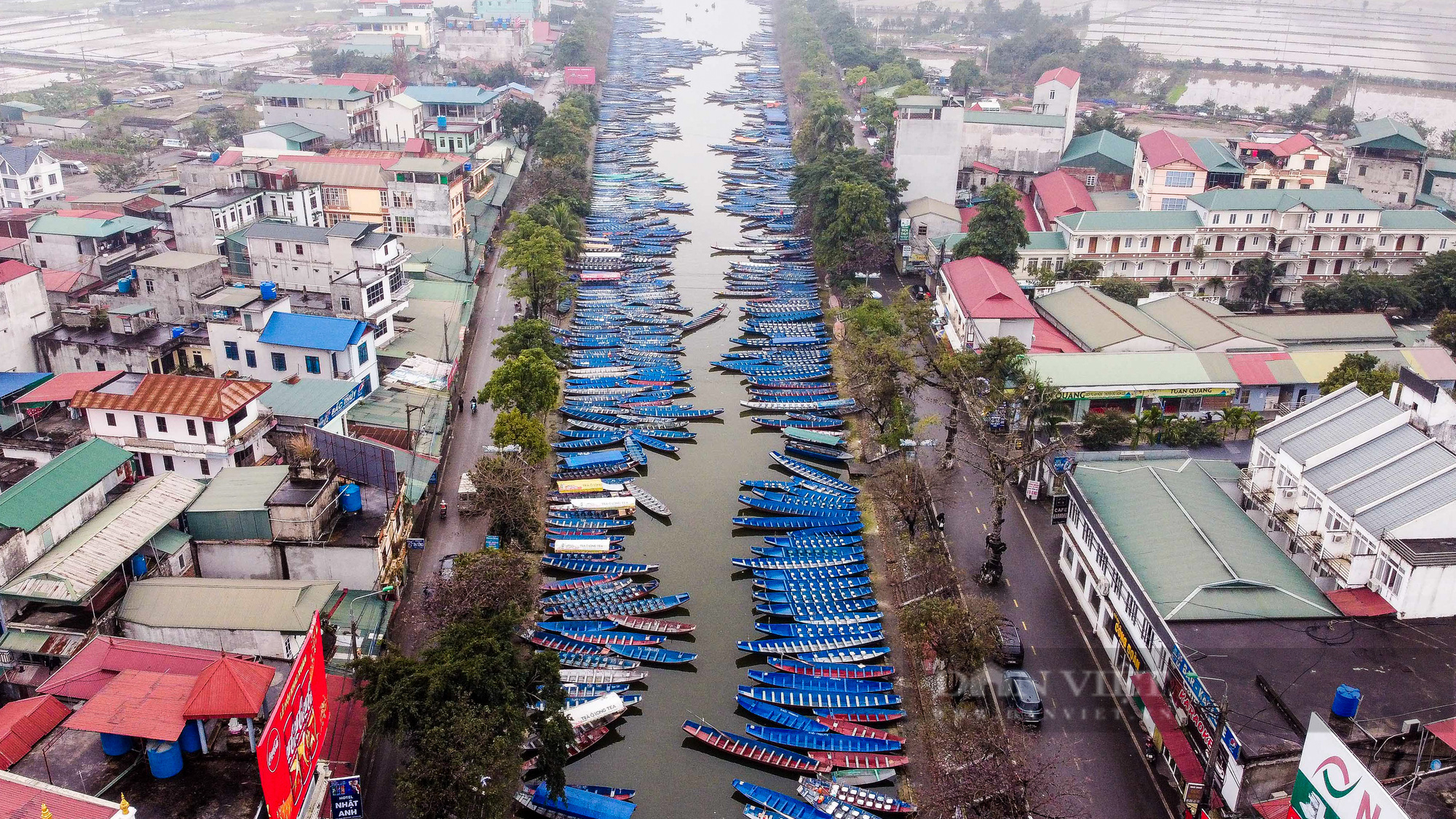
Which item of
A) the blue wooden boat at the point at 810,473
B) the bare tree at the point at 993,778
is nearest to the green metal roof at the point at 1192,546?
the bare tree at the point at 993,778

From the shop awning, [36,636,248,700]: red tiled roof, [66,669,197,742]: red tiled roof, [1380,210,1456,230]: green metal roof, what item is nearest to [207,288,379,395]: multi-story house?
[36,636,248,700]: red tiled roof

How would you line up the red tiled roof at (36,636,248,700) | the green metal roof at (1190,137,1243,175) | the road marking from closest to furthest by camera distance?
1. the red tiled roof at (36,636,248,700)
2. the road marking
3. the green metal roof at (1190,137,1243,175)

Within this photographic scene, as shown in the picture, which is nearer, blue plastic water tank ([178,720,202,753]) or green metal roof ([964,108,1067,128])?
blue plastic water tank ([178,720,202,753])

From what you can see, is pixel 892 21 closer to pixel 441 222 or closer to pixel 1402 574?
pixel 441 222

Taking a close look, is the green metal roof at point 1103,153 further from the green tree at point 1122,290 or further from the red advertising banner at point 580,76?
the red advertising banner at point 580,76

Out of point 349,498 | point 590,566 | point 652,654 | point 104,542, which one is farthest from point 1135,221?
point 104,542

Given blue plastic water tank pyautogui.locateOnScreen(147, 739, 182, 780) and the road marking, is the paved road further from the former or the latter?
blue plastic water tank pyautogui.locateOnScreen(147, 739, 182, 780)
